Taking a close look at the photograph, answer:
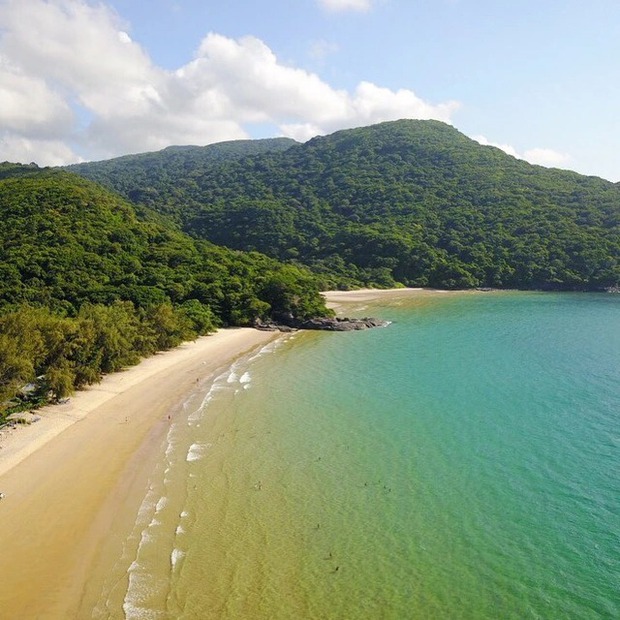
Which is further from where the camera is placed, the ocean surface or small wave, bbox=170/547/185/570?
small wave, bbox=170/547/185/570

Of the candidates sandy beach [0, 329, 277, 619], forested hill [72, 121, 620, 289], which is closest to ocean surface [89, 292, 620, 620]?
sandy beach [0, 329, 277, 619]

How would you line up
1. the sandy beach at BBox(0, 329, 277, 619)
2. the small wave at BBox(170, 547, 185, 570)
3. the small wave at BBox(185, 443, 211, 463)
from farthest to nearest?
the small wave at BBox(185, 443, 211, 463)
the small wave at BBox(170, 547, 185, 570)
the sandy beach at BBox(0, 329, 277, 619)

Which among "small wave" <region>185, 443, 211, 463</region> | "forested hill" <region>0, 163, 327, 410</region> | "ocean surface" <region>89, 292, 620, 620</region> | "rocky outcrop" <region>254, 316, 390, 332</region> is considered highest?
"forested hill" <region>0, 163, 327, 410</region>

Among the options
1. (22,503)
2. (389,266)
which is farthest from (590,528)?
(389,266)

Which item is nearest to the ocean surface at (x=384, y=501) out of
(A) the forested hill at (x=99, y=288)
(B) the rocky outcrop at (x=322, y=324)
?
(A) the forested hill at (x=99, y=288)

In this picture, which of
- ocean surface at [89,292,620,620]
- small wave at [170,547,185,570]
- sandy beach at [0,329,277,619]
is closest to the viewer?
ocean surface at [89,292,620,620]

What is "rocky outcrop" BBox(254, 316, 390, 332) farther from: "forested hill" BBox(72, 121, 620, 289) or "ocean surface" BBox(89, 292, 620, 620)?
"forested hill" BBox(72, 121, 620, 289)

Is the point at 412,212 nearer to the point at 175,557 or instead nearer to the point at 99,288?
the point at 99,288
